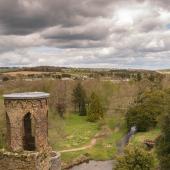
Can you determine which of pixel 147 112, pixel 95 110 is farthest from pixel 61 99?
pixel 147 112

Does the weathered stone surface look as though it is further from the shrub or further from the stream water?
the shrub

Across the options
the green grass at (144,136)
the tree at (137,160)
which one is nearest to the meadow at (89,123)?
the green grass at (144,136)

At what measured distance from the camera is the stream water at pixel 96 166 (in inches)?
1420

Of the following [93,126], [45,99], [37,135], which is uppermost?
[45,99]

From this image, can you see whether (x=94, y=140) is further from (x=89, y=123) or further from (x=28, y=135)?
(x=28, y=135)

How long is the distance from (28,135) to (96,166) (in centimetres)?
2004

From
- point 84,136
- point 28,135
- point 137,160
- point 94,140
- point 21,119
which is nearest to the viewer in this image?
point 21,119

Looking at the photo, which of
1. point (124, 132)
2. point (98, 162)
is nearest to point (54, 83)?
point (124, 132)

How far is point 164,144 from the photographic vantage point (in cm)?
2941

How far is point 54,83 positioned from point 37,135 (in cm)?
5785

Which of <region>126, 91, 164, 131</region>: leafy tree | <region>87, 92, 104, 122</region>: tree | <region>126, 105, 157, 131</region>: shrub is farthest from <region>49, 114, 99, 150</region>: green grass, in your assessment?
<region>126, 91, 164, 131</region>: leafy tree

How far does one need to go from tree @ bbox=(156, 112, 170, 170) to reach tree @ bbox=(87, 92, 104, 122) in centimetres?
3523

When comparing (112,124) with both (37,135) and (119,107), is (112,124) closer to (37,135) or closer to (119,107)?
(119,107)

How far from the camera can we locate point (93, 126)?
60062 mm
